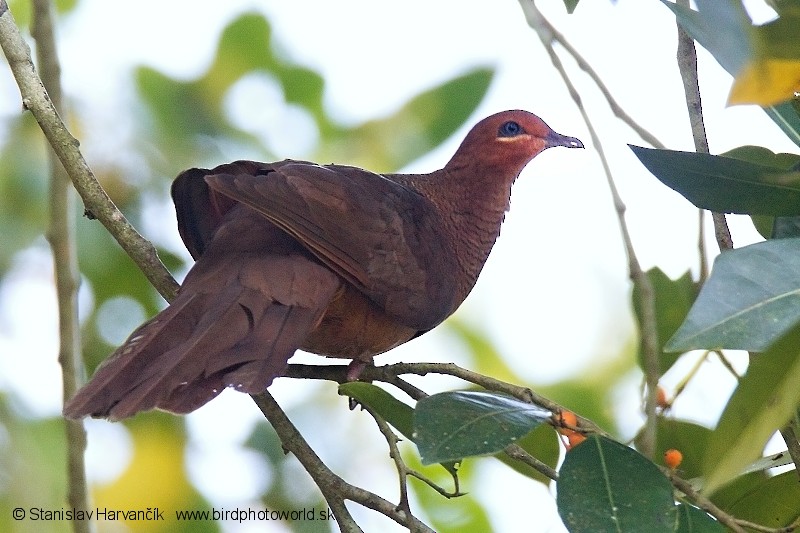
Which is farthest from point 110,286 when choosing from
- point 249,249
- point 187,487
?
point 249,249

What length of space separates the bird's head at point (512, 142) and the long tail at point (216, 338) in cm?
116

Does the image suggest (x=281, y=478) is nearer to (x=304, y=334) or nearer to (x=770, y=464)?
(x=304, y=334)

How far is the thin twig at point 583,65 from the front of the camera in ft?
6.70

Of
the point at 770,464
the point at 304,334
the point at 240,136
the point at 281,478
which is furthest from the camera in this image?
the point at 240,136

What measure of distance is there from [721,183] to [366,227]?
4.30 feet

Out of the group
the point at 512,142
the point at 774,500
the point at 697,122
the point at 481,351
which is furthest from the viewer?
the point at 481,351

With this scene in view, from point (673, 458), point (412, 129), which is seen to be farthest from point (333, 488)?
point (412, 129)

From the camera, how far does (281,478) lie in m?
3.29

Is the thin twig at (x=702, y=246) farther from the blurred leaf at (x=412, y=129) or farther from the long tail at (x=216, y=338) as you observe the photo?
the blurred leaf at (x=412, y=129)

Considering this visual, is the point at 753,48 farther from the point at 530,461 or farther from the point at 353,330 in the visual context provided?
the point at 353,330

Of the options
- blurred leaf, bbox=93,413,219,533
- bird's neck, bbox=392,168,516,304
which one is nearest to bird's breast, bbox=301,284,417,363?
bird's neck, bbox=392,168,516,304

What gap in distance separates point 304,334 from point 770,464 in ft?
3.77

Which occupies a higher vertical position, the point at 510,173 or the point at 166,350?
the point at 510,173

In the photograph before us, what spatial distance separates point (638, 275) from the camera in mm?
2125
